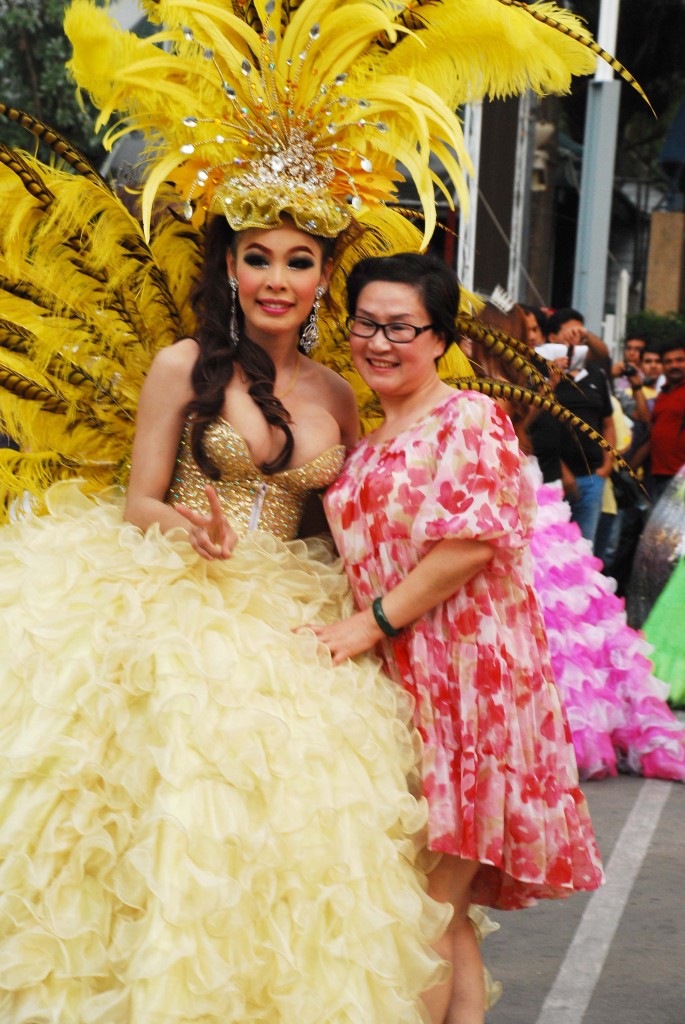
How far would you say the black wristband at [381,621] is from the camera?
306 centimetres

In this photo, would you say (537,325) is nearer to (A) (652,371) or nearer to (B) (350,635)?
(A) (652,371)

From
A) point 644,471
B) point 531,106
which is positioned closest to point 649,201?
point 531,106

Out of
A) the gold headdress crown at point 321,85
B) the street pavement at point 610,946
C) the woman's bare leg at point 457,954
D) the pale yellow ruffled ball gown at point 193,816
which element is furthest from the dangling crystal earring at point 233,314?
the street pavement at point 610,946

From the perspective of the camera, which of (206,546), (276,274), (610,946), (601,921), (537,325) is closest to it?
(206,546)

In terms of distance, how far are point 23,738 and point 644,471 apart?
8927mm

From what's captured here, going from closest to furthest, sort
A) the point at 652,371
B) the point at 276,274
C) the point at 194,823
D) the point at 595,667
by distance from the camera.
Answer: the point at 194,823 → the point at 276,274 → the point at 595,667 → the point at 652,371

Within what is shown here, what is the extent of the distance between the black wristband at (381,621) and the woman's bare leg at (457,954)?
0.52 metres

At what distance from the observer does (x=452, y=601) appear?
308 centimetres

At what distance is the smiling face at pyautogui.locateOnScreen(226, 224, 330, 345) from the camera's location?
3.24 meters

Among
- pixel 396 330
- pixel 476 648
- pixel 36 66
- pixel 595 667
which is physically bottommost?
pixel 595 667

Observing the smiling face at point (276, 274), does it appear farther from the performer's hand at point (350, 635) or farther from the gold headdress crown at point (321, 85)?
the performer's hand at point (350, 635)

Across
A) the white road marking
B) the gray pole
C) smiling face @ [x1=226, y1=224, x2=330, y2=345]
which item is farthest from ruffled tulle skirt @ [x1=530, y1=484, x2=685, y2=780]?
the gray pole

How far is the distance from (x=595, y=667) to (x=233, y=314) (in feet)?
13.0

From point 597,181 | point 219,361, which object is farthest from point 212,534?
point 597,181
